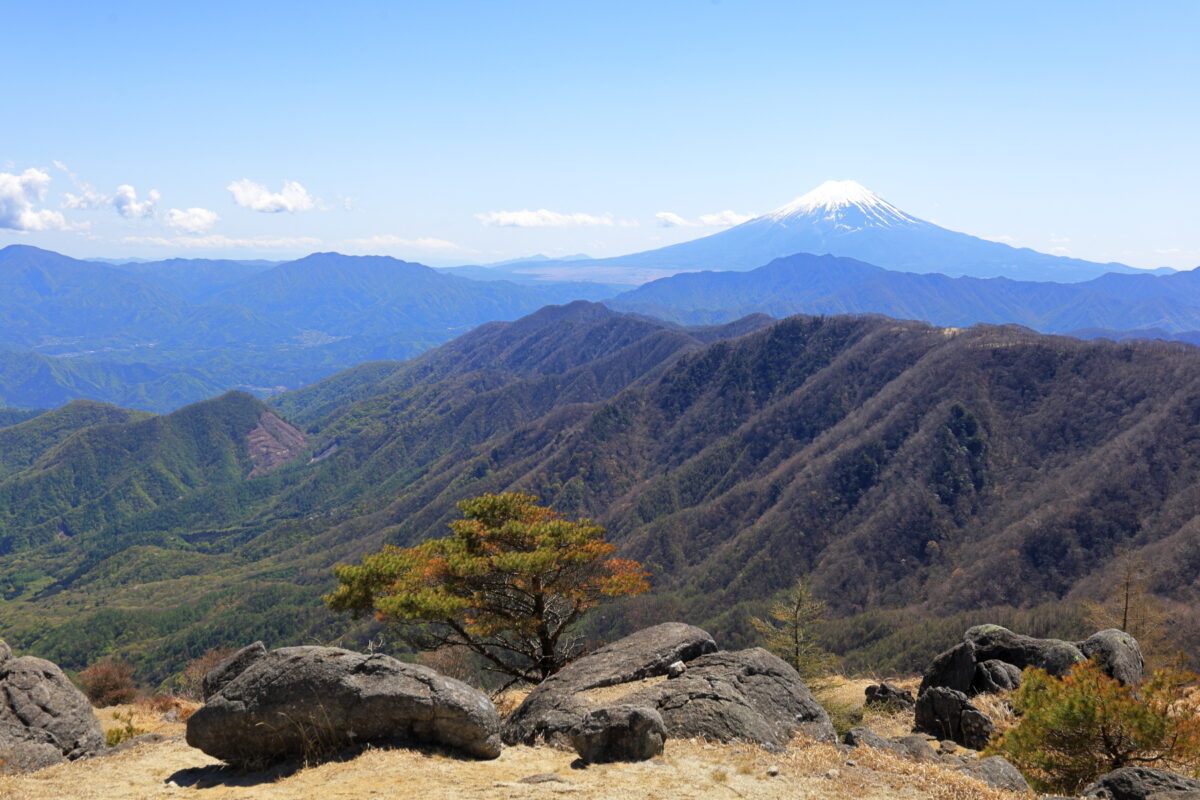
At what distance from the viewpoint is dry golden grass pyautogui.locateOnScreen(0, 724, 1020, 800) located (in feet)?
47.8

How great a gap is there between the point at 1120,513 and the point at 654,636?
152m

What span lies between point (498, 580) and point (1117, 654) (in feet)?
90.7

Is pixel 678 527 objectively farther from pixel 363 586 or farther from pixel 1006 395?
pixel 363 586

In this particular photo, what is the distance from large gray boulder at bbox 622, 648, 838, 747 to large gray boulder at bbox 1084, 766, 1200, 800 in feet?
21.2

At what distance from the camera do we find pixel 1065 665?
96.4ft

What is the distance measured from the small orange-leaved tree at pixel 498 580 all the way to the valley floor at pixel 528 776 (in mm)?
7572

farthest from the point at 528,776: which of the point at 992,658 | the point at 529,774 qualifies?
the point at 992,658

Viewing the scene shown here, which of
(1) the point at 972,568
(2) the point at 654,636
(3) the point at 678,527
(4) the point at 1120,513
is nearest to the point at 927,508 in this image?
(1) the point at 972,568

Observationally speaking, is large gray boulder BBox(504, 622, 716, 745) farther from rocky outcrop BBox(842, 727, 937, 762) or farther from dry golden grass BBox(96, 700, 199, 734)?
dry golden grass BBox(96, 700, 199, 734)

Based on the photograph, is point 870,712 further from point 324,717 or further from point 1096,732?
point 324,717

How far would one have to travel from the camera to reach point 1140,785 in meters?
14.0

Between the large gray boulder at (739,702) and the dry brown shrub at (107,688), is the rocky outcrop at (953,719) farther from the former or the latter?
the dry brown shrub at (107,688)

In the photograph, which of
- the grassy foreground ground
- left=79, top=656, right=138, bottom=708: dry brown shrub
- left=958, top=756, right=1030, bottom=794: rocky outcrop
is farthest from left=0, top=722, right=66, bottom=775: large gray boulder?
left=958, top=756, right=1030, bottom=794: rocky outcrop

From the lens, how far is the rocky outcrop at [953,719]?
2384 centimetres
